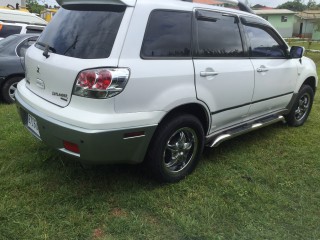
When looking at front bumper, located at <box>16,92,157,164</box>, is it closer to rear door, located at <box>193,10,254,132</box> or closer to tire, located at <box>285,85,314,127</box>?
rear door, located at <box>193,10,254,132</box>

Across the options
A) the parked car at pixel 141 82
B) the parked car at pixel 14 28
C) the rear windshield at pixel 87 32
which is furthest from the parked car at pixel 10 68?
the parked car at pixel 14 28

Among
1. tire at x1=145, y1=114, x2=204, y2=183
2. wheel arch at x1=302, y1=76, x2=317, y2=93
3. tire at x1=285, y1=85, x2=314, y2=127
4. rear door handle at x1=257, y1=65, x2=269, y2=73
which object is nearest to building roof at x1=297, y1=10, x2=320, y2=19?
wheel arch at x1=302, y1=76, x2=317, y2=93

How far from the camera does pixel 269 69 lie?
14.7 feet

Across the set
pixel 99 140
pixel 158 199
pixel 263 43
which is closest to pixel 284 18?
pixel 263 43

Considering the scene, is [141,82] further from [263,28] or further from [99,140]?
[263,28]

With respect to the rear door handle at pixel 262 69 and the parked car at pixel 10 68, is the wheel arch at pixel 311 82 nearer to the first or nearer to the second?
the rear door handle at pixel 262 69

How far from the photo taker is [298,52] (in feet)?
16.5

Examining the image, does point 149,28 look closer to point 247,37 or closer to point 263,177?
point 247,37

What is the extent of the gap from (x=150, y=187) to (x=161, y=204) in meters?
0.31

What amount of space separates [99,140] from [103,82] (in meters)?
0.45

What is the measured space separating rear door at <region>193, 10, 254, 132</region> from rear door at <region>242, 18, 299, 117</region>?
7.4 inches

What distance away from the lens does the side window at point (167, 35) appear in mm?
3105

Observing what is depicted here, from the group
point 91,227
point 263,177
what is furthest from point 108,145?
point 263,177

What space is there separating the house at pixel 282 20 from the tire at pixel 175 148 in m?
56.8
